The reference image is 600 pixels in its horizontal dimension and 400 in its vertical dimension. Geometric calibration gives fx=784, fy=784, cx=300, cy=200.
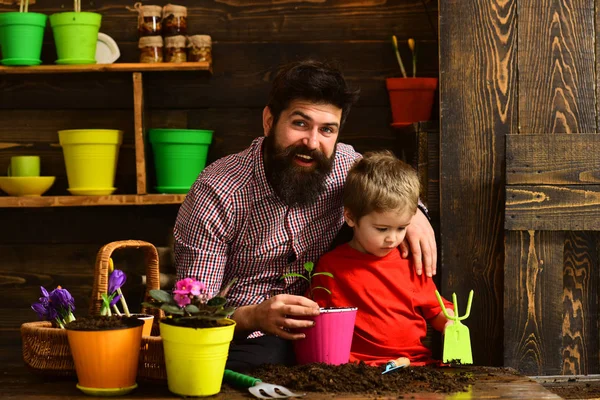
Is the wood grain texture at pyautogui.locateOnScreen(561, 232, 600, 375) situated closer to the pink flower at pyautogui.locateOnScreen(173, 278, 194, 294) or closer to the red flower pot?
the red flower pot

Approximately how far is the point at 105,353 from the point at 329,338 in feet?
1.64

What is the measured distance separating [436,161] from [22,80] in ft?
5.43

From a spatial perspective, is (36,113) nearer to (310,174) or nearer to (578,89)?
(310,174)

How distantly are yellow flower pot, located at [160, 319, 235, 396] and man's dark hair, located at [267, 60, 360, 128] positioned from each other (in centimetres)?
73

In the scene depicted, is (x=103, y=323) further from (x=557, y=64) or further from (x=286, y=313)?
(x=557, y=64)

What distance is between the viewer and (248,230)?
2.16 metres

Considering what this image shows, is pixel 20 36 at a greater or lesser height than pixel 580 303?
greater

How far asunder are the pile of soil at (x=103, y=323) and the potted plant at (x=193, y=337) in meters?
0.08

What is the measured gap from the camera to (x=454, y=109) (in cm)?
236

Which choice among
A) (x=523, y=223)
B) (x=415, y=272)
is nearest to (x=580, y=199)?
(x=523, y=223)

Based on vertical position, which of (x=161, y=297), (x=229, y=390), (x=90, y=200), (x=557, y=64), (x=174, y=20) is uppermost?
(x=174, y=20)

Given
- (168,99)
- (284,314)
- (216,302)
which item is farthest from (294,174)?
(168,99)

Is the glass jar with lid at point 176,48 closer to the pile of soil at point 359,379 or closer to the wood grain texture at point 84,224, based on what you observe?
the wood grain texture at point 84,224

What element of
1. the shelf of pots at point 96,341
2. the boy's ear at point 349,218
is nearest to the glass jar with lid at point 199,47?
the boy's ear at point 349,218
